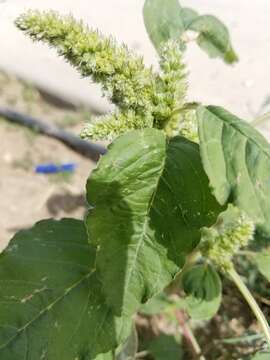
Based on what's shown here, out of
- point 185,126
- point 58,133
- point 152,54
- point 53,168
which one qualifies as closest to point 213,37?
point 185,126

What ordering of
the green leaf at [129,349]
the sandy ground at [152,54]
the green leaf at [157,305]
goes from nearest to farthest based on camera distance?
the green leaf at [129,349] → the green leaf at [157,305] → the sandy ground at [152,54]

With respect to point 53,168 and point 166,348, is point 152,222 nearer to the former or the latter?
point 166,348

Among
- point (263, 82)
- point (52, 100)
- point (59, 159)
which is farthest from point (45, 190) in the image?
point (263, 82)

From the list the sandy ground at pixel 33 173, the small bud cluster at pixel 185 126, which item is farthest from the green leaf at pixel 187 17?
the sandy ground at pixel 33 173

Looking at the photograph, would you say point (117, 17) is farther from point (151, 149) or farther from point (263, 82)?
point (151, 149)

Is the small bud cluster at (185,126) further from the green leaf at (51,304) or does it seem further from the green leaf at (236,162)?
the green leaf at (51,304)

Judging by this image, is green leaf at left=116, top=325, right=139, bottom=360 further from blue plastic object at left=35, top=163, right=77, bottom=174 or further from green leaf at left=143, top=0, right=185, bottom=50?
blue plastic object at left=35, top=163, right=77, bottom=174
